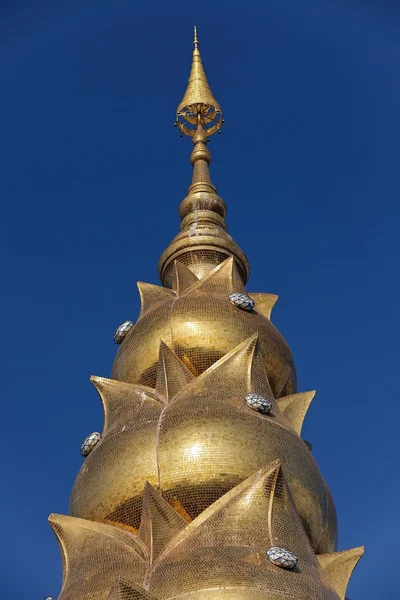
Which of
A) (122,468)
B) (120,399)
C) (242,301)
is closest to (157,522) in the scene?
(122,468)

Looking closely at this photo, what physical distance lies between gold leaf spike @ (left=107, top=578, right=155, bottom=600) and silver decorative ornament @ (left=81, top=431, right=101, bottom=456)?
5831 mm

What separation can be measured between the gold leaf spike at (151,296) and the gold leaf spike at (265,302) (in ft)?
7.36

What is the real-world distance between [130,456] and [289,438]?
10.9 feet

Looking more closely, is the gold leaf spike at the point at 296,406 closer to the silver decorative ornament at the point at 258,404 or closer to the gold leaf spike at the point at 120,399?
the silver decorative ornament at the point at 258,404

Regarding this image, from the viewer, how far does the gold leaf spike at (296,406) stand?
31516 mm

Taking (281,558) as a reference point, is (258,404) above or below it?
above

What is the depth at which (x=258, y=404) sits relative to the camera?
29.2 metres

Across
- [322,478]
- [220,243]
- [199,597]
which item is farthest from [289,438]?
[220,243]

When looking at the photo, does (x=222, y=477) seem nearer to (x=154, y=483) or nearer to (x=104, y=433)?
(x=154, y=483)

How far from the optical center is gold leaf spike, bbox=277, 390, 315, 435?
103 feet

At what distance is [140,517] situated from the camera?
28.2 meters

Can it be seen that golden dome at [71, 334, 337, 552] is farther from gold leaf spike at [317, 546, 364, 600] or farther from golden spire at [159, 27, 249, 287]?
golden spire at [159, 27, 249, 287]

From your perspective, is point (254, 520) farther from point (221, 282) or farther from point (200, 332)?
point (221, 282)

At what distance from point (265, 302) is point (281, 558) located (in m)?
10.6
